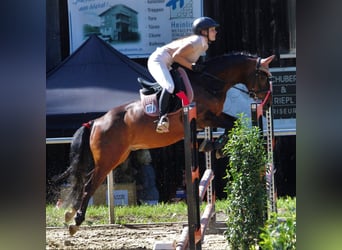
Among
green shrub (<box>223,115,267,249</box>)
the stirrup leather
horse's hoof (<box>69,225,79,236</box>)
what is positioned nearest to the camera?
green shrub (<box>223,115,267,249</box>)

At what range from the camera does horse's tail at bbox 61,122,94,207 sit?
14.8ft

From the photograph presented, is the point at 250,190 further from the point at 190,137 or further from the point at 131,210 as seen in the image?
the point at 131,210

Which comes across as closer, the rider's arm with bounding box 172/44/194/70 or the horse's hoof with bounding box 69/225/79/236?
the rider's arm with bounding box 172/44/194/70

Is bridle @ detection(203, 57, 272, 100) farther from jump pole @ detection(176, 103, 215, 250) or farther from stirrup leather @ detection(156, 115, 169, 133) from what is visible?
jump pole @ detection(176, 103, 215, 250)

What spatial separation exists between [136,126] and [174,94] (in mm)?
467

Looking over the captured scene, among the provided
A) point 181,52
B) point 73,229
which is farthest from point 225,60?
point 73,229

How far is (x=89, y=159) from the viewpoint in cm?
459

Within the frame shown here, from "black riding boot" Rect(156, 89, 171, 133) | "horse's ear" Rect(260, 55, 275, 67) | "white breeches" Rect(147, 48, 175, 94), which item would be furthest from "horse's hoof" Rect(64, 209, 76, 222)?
"horse's ear" Rect(260, 55, 275, 67)

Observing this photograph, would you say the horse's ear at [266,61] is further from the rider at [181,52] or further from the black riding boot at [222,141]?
the black riding boot at [222,141]

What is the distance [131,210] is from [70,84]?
1049 mm

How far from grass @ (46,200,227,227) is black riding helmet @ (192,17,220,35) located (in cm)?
122

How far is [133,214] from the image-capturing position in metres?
4.58
